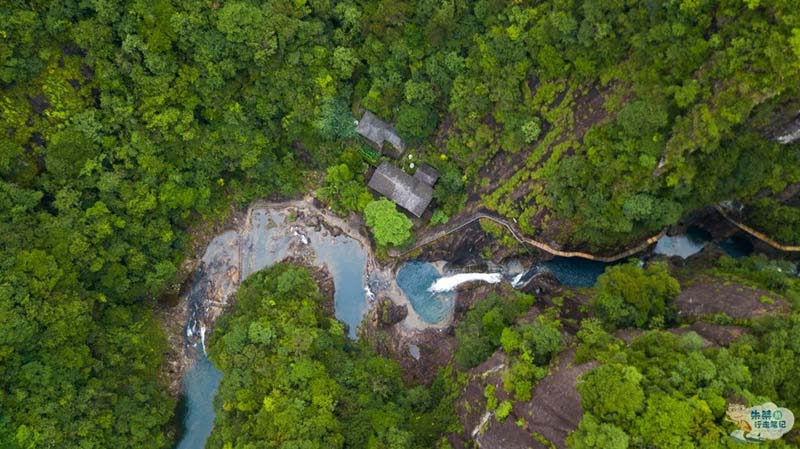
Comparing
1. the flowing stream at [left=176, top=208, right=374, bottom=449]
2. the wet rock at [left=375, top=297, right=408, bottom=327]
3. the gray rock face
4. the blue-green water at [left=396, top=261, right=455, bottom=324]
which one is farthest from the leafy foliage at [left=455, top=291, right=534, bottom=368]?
the gray rock face

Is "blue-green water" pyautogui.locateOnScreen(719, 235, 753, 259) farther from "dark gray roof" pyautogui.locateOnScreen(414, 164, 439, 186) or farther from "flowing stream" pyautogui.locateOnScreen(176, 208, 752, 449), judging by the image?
"dark gray roof" pyautogui.locateOnScreen(414, 164, 439, 186)

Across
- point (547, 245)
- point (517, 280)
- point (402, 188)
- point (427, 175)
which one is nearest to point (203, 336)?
point (402, 188)

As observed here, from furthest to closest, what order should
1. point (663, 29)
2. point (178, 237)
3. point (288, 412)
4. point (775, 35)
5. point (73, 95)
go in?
1. point (178, 237)
2. point (73, 95)
3. point (288, 412)
4. point (663, 29)
5. point (775, 35)

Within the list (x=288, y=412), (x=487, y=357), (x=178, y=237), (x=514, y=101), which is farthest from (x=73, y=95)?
(x=487, y=357)

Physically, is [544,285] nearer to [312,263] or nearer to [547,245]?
[547,245]

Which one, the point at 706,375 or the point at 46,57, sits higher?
the point at 706,375

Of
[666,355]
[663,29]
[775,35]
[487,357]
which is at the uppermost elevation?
[775,35]

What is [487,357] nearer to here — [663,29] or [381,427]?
[381,427]

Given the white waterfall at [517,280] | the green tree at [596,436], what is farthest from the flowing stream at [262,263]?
the green tree at [596,436]

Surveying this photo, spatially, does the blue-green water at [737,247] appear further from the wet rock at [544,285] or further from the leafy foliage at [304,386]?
the leafy foliage at [304,386]
